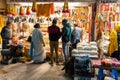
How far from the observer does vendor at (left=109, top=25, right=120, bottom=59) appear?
7.63 meters

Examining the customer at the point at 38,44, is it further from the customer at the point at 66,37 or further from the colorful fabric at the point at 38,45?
the customer at the point at 66,37

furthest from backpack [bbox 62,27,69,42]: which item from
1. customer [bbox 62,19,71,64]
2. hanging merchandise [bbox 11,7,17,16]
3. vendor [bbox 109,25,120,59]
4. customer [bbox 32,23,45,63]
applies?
hanging merchandise [bbox 11,7,17,16]

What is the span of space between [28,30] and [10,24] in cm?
121

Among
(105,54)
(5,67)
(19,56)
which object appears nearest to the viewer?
(105,54)

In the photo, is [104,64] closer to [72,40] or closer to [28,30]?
[72,40]

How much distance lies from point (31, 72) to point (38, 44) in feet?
6.16

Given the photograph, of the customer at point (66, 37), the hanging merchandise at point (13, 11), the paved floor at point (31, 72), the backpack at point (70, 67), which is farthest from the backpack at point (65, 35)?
the hanging merchandise at point (13, 11)

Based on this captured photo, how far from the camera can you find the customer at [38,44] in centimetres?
1055

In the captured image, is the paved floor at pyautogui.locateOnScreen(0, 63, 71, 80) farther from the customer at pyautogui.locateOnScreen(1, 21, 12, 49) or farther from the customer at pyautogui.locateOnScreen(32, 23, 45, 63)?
the customer at pyautogui.locateOnScreen(1, 21, 12, 49)

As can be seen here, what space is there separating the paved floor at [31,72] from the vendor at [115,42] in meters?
1.83

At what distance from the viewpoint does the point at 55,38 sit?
407 inches

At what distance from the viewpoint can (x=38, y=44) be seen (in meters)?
10.6

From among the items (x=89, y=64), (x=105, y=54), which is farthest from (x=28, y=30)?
(x=89, y=64)

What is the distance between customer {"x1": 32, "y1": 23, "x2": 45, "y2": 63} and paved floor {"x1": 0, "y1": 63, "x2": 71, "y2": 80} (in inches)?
14.0
